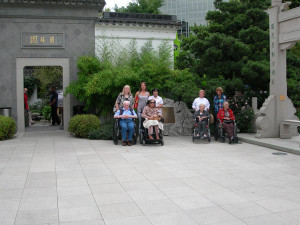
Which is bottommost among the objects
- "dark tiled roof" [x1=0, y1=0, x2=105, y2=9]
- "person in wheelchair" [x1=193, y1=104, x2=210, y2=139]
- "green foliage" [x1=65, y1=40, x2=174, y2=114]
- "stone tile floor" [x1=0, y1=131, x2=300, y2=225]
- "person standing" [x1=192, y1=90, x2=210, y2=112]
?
"stone tile floor" [x1=0, y1=131, x2=300, y2=225]

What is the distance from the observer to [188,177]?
5.75 meters

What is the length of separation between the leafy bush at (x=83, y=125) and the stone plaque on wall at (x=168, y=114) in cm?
232

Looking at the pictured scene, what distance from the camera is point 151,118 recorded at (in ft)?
30.1

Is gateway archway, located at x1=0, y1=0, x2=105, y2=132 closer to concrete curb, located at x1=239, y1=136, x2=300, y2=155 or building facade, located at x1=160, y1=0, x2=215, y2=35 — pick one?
concrete curb, located at x1=239, y1=136, x2=300, y2=155

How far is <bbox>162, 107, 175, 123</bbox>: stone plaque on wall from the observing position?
37.8ft

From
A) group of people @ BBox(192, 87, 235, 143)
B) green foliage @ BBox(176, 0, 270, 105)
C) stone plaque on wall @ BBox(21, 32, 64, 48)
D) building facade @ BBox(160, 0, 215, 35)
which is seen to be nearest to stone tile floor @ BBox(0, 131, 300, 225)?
group of people @ BBox(192, 87, 235, 143)

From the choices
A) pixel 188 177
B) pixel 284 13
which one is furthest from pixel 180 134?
pixel 188 177

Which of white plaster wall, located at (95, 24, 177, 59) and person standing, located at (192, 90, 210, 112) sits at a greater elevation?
white plaster wall, located at (95, 24, 177, 59)

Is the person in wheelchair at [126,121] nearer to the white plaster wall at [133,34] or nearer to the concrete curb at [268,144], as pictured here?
the concrete curb at [268,144]

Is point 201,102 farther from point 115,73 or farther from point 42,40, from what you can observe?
point 42,40

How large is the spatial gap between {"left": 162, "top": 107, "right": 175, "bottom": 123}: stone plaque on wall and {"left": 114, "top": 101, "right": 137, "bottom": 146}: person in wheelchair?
2.38 metres

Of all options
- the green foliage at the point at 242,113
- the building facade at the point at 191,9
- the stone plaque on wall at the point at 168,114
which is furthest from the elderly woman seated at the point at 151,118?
the building facade at the point at 191,9

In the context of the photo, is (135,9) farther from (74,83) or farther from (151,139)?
(151,139)

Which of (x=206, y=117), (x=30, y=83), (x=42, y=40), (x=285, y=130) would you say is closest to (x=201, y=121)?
(x=206, y=117)
